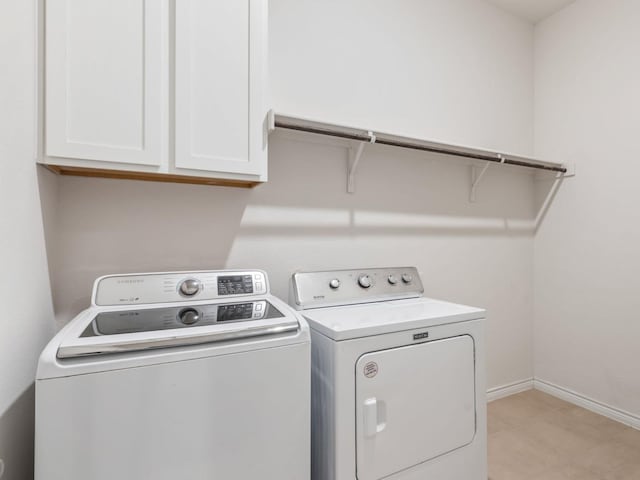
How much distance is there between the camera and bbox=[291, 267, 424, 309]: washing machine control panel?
5.31ft

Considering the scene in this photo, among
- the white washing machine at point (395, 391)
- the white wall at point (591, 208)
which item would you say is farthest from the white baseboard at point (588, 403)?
the white washing machine at point (395, 391)

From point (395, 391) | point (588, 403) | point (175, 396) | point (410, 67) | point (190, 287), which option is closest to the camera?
point (175, 396)

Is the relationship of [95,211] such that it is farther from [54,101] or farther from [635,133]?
[635,133]

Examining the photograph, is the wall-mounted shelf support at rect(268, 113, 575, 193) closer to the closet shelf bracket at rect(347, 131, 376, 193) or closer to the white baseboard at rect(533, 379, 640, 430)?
the closet shelf bracket at rect(347, 131, 376, 193)

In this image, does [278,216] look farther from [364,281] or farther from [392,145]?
[392,145]

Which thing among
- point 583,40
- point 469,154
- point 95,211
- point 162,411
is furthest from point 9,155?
point 583,40

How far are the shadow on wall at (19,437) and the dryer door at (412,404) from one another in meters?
1.05

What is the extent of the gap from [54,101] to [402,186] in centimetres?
178

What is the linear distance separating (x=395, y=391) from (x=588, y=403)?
2.07 metres

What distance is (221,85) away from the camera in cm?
136

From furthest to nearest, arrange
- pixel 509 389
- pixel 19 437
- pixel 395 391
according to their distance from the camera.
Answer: pixel 509 389, pixel 395 391, pixel 19 437

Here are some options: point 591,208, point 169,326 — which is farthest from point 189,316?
point 591,208

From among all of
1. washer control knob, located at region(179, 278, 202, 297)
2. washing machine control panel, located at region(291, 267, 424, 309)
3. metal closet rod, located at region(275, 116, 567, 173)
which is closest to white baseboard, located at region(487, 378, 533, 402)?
washing machine control panel, located at region(291, 267, 424, 309)

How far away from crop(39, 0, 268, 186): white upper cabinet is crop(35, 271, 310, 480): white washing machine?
1.89 ft
